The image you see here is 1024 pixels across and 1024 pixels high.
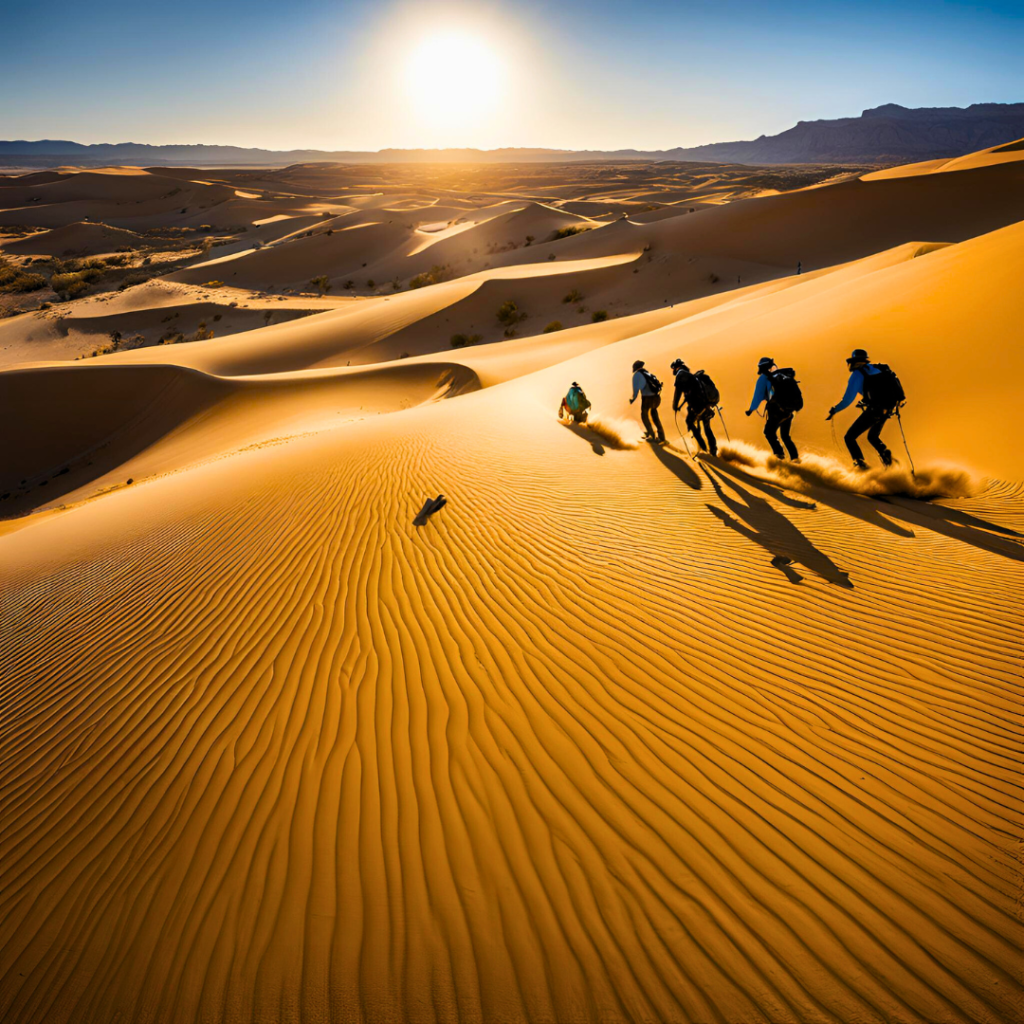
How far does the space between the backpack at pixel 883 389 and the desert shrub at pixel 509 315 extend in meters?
23.8

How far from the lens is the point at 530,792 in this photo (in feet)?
9.21

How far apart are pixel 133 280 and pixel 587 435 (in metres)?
44.4

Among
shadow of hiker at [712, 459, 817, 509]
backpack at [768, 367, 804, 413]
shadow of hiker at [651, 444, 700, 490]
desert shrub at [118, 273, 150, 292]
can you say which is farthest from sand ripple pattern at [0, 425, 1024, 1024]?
desert shrub at [118, 273, 150, 292]

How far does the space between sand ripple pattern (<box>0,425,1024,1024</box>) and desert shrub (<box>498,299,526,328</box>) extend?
990 inches

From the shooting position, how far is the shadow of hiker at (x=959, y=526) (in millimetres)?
5068

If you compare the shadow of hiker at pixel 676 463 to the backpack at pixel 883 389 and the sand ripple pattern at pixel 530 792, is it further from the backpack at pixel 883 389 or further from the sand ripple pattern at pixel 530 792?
the backpack at pixel 883 389

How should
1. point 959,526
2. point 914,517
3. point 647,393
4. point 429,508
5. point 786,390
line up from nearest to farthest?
1. point 959,526
2. point 914,517
3. point 429,508
4. point 786,390
5. point 647,393

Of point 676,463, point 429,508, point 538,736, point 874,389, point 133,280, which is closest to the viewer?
point 538,736

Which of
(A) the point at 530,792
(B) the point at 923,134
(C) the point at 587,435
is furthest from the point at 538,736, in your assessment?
(B) the point at 923,134

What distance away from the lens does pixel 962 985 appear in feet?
6.25

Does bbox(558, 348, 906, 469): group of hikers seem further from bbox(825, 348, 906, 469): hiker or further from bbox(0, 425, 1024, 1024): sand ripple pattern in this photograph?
bbox(0, 425, 1024, 1024): sand ripple pattern

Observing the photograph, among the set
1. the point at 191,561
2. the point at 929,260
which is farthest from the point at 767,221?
the point at 191,561

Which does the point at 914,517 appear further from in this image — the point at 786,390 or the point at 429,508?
the point at 429,508

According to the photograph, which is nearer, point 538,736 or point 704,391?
point 538,736
